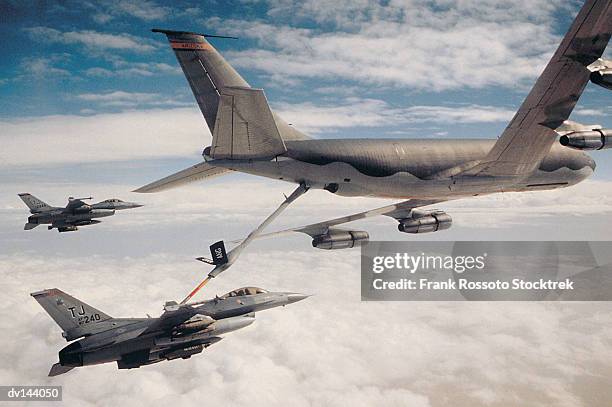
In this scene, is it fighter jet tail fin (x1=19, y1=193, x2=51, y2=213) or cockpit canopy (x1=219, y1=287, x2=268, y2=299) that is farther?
fighter jet tail fin (x1=19, y1=193, x2=51, y2=213)

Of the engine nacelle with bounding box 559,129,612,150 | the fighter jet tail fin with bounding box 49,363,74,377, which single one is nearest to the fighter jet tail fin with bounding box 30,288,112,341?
the fighter jet tail fin with bounding box 49,363,74,377

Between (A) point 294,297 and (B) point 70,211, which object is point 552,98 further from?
(B) point 70,211

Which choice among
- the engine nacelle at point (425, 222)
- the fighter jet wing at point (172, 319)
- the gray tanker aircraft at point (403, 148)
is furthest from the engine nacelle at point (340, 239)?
the fighter jet wing at point (172, 319)

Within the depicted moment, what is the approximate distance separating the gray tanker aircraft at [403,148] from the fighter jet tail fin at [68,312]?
44.1 ft

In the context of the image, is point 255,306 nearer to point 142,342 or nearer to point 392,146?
point 142,342

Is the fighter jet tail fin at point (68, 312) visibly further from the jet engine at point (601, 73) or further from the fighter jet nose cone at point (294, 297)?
the jet engine at point (601, 73)

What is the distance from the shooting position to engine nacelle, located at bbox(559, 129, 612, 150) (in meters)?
20.4

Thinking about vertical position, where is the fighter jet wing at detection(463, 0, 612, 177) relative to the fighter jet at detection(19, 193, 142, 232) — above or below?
above

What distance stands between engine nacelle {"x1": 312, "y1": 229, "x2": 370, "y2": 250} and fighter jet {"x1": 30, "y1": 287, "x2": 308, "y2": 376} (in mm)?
9204

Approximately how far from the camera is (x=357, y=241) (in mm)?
25547

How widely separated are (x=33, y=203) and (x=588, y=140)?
4129 cm

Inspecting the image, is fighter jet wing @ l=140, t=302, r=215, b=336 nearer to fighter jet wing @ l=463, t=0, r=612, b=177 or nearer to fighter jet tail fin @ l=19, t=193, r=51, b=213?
fighter jet tail fin @ l=19, t=193, r=51, b=213

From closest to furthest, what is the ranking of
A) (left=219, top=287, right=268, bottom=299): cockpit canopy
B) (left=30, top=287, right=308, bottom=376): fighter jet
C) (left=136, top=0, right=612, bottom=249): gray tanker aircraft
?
(left=136, top=0, right=612, bottom=249): gray tanker aircraft
(left=30, top=287, right=308, bottom=376): fighter jet
(left=219, top=287, right=268, bottom=299): cockpit canopy

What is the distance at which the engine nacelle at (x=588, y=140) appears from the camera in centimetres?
2044
